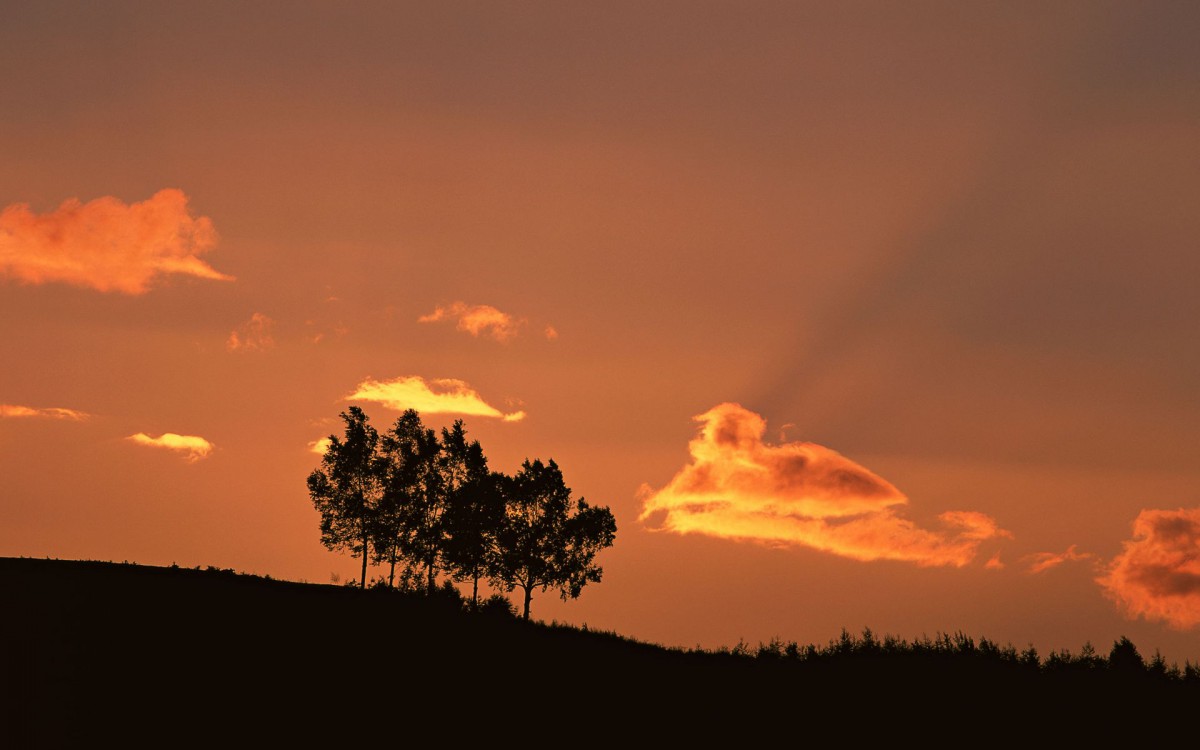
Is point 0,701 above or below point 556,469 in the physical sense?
below

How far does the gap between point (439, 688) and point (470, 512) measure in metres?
39.7

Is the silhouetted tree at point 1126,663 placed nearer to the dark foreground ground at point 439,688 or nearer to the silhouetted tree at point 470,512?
the dark foreground ground at point 439,688

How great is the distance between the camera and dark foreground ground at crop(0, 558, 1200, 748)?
30125mm

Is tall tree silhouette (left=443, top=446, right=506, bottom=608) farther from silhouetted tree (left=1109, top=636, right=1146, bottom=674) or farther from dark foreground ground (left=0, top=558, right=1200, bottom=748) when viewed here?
silhouetted tree (left=1109, top=636, right=1146, bottom=674)

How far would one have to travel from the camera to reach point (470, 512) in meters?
74.9

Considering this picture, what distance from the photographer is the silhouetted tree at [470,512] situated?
245 ft

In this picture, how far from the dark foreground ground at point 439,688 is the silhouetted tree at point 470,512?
95.3ft

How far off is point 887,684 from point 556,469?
144ft

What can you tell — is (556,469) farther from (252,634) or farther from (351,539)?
(252,634)

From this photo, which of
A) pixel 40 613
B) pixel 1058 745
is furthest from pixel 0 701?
pixel 1058 745

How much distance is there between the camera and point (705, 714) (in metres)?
35.2

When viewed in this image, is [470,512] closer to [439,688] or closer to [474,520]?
[474,520]

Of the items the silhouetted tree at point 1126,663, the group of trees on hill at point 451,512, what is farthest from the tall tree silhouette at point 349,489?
the silhouetted tree at point 1126,663

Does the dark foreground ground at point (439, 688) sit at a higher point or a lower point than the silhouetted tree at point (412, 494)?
lower
